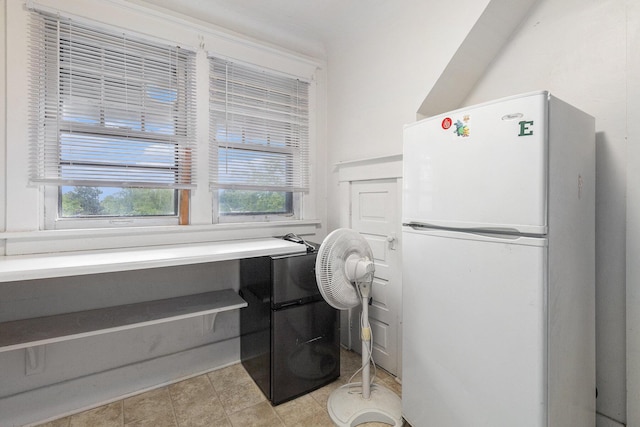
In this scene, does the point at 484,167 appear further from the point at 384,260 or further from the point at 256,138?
the point at 256,138

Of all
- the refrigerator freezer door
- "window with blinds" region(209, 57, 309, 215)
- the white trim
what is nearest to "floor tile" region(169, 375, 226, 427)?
"window with blinds" region(209, 57, 309, 215)

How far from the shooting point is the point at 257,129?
2496 mm

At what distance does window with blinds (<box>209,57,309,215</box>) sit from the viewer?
233cm

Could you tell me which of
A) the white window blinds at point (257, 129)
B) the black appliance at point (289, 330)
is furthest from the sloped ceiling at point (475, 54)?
the black appliance at point (289, 330)

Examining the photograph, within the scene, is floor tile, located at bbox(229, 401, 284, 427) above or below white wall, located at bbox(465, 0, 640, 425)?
below

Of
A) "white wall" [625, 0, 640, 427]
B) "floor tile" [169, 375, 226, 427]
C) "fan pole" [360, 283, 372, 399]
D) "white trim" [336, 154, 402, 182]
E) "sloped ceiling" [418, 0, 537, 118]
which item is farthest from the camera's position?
"white trim" [336, 154, 402, 182]

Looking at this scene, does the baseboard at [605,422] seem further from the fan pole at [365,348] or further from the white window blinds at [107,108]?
the white window blinds at [107,108]

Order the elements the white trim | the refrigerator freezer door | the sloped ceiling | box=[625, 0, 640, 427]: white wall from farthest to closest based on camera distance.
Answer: the white trim
the sloped ceiling
box=[625, 0, 640, 427]: white wall
the refrigerator freezer door

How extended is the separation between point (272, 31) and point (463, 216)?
86.5 inches

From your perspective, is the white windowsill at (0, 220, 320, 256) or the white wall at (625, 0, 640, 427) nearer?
the white wall at (625, 0, 640, 427)

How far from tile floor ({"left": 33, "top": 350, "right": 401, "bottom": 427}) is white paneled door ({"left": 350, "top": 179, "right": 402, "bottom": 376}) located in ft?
0.72

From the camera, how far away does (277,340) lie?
1.87 m

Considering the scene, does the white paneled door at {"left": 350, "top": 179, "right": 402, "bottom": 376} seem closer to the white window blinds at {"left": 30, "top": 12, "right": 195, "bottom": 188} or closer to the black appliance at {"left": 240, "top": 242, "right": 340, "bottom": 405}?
the black appliance at {"left": 240, "top": 242, "right": 340, "bottom": 405}

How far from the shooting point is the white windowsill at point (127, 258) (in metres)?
1.37
